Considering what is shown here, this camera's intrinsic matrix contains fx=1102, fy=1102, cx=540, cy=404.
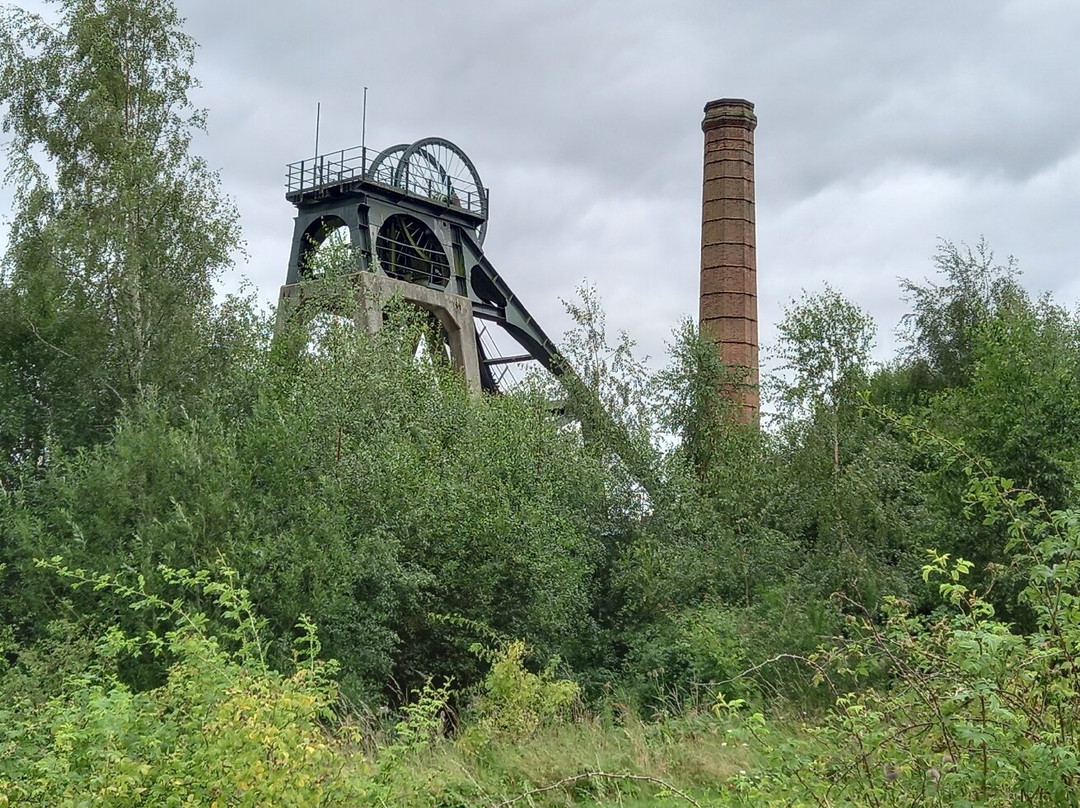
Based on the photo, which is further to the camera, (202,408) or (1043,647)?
(202,408)

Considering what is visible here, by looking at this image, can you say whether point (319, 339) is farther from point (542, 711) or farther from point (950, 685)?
point (950, 685)

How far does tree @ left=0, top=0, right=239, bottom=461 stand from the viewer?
1495cm

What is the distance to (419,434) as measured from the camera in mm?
14906

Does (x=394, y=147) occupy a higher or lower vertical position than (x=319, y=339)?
higher

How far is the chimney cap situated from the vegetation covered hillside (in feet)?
25.0

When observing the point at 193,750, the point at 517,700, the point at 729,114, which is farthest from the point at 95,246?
the point at 729,114

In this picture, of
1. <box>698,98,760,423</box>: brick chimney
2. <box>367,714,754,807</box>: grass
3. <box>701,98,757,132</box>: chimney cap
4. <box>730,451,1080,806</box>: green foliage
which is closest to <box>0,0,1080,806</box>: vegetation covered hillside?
<box>367,714,754,807</box>: grass

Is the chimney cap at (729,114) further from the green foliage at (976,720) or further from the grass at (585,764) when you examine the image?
the green foliage at (976,720)

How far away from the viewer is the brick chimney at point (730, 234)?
2431cm

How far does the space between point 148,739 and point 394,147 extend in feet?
68.1

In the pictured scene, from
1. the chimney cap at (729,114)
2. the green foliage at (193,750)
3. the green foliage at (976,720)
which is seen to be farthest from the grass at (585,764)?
the chimney cap at (729,114)

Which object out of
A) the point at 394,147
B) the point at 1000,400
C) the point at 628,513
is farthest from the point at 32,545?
the point at 394,147

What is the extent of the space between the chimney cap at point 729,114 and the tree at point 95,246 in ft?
43.7

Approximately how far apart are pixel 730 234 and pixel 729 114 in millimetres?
2908
